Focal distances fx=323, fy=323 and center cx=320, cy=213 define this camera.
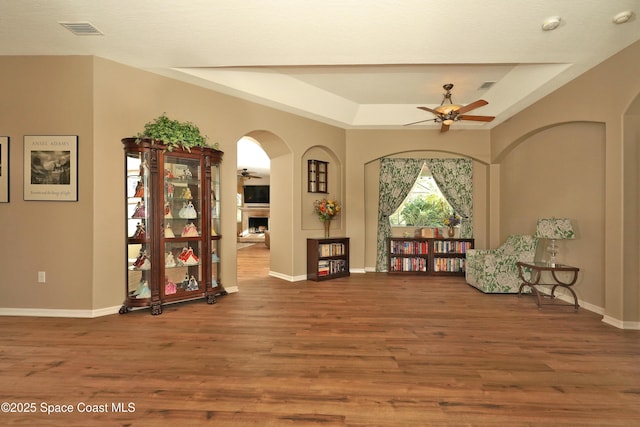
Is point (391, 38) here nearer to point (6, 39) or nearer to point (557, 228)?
point (557, 228)

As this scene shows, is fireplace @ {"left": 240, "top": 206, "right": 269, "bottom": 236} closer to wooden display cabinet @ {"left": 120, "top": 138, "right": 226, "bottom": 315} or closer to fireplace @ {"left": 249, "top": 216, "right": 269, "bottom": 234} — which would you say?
fireplace @ {"left": 249, "top": 216, "right": 269, "bottom": 234}

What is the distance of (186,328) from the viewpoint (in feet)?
11.1

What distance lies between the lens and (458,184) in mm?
6840

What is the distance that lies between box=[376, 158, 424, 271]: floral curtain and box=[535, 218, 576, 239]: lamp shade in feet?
9.45

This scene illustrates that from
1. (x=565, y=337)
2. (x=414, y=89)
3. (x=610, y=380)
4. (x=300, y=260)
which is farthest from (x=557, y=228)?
(x=300, y=260)

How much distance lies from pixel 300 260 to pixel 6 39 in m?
4.79

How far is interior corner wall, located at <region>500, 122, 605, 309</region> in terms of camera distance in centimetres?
413

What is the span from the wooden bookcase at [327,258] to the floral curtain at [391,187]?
0.96 meters

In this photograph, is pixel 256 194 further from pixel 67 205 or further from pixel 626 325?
pixel 626 325

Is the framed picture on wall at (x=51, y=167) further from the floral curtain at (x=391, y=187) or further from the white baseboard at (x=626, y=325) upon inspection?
the white baseboard at (x=626, y=325)

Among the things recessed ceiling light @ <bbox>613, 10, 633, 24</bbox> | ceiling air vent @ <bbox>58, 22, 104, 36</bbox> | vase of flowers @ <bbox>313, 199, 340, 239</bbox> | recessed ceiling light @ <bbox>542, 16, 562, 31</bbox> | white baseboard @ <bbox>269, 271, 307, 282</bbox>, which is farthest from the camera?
vase of flowers @ <bbox>313, 199, 340, 239</bbox>

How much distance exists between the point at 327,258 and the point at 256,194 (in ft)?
32.6

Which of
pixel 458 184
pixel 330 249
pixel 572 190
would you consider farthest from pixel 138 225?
pixel 458 184

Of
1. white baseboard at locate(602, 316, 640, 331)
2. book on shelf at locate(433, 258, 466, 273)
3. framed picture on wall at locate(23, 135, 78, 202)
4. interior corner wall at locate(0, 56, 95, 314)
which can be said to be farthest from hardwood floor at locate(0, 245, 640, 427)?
book on shelf at locate(433, 258, 466, 273)
